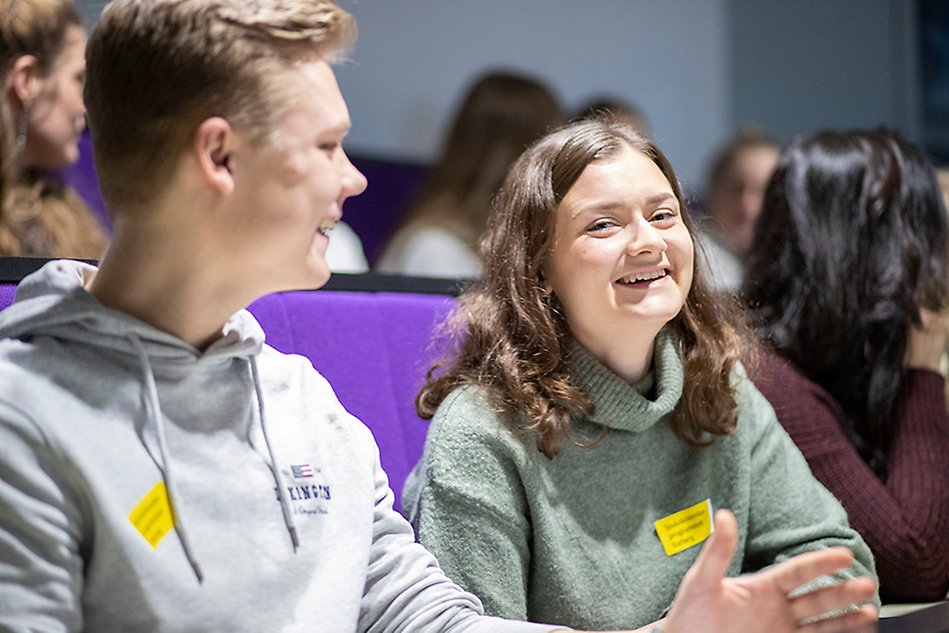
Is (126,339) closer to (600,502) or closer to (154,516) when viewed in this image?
(154,516)

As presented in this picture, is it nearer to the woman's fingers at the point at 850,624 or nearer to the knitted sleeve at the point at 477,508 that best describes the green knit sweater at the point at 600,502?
the knitted sleeve at the point at 477,508

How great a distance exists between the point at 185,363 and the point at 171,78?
245 mm

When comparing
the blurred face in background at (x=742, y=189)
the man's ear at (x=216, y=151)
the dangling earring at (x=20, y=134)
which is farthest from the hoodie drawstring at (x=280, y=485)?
the blurred face in background at (x=742, y=189)

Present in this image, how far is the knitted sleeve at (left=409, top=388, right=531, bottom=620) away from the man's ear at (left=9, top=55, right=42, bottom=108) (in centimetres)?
115

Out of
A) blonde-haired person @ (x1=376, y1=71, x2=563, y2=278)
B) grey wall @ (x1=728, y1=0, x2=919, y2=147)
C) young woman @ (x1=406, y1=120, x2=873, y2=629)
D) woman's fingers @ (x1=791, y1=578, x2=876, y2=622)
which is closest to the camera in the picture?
woman's fingers @ (x1=791, y1=578, x2=876, y2=622)

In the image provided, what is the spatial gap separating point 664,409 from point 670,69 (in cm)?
352

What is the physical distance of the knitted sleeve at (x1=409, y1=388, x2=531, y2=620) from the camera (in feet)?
4.59

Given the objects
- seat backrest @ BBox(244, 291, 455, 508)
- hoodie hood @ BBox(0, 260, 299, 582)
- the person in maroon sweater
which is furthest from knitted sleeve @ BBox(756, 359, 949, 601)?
hoodie hood @ BBox(0, 260, 299, 582)

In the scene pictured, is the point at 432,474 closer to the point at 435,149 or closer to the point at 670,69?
the point at 435,149

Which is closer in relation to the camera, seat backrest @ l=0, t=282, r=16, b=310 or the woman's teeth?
seat backrest @ l=0, t=282, r=16, b=310

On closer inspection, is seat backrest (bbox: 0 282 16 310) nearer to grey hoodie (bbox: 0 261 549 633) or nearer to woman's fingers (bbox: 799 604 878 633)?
→ grey hoodie (bbox: 0 261 549 633)

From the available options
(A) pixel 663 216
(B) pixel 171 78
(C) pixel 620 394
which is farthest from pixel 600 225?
(B) pixel 171 78

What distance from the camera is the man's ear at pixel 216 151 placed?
39.2 inches

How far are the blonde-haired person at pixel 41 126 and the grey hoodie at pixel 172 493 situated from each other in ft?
3.63
